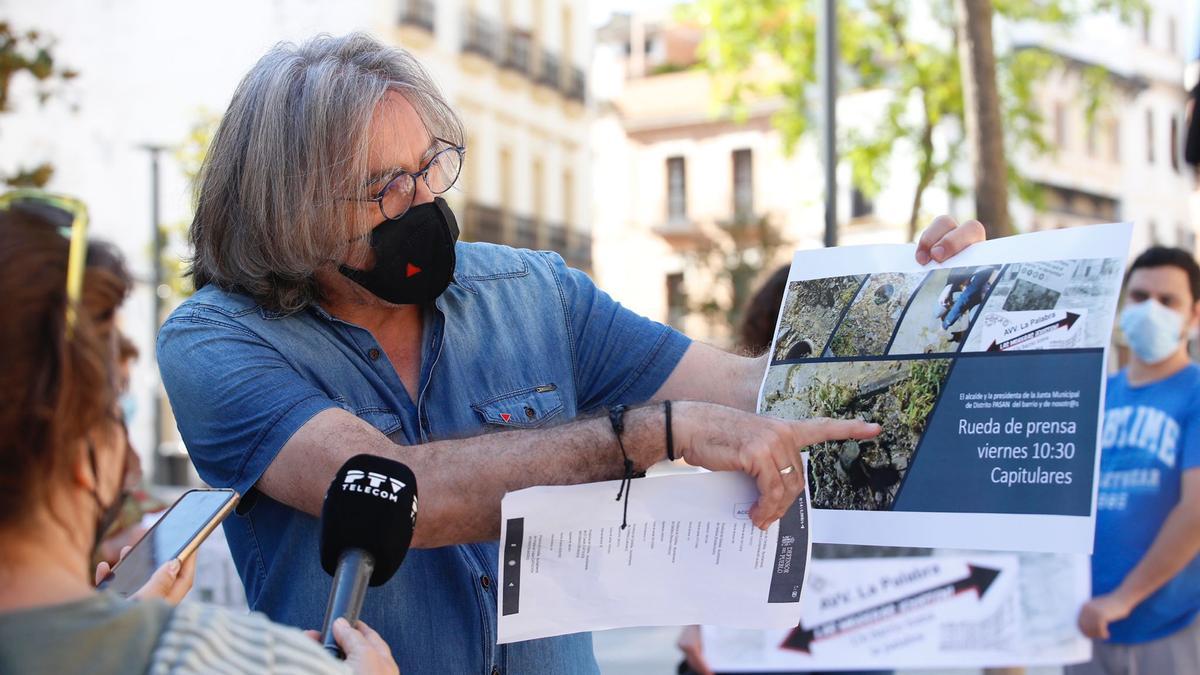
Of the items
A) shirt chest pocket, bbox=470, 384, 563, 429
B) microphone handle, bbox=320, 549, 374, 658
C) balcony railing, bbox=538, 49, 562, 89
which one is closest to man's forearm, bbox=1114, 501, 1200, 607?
shirt chest pocket, bbox=470, 384, 563, 429

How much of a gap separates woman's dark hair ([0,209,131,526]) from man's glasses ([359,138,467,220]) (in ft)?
3.44

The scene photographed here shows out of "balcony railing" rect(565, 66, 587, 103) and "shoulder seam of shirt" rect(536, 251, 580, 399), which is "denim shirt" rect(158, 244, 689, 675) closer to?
"shoulder seam of shirt" rect(536, 251, 580, 399)

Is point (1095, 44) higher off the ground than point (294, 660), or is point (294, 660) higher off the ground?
point (1095, 44)

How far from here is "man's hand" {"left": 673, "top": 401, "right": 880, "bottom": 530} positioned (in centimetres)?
223

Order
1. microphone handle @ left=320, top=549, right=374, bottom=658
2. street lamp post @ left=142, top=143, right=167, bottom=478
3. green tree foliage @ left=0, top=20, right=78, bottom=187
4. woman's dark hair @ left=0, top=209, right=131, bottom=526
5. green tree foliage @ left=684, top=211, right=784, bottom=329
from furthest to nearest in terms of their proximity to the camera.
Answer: green tree foliage @ left=684, top=211, right=784, bottom=329, street lamp post @ left=142, top=143, right=167, bottom=478, green tree foliage @ left=0, top=20, right=78, bottom=187, microphone handle @ left=320, top=549, right=374, bottom=658, woman's dark hair @ left=0, top=209, right=131, bottom=526

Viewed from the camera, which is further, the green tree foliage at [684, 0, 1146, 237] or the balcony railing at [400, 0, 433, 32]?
the balcony railing at [400, 0, 433, 32]

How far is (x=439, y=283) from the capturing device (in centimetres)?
267

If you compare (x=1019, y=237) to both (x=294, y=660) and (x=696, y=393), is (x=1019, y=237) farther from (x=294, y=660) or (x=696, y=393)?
(x=294, y=660)

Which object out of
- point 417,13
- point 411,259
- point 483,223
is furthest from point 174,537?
point 483,223

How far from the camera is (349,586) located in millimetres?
1885

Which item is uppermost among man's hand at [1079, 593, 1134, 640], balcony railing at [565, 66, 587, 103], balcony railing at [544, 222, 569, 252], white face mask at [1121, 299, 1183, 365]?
balcony railing at [565, 66, 587, 103]

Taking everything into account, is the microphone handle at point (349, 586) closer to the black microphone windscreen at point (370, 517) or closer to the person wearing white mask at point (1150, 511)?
the black microphone windscreen at point (370, 517)

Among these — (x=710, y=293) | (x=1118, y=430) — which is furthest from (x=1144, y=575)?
(x=710, y=293)

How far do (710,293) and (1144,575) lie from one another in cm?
2535
